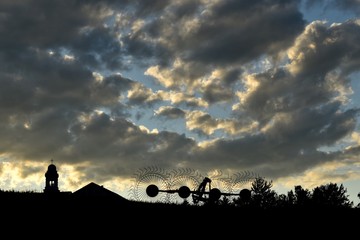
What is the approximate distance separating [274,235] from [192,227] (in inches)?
188

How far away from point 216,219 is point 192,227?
1.73m

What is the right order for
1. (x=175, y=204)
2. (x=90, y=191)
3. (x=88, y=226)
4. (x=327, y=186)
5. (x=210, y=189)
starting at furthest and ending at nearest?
(x=327, y=186), (x=90, y=191), (x=210, y=189), (x=175, y=204), (x=88, y=226)

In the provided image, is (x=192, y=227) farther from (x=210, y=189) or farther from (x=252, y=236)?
(x=210, y=189)

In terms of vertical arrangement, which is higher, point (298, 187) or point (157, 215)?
point (298, 187)

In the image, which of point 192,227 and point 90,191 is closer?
point 192,227

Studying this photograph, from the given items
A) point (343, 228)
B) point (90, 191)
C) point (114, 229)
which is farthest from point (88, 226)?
point (90, 191)

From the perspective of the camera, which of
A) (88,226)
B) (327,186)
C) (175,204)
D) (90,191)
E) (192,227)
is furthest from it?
(327,186)

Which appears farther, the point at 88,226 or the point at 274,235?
the point at 274,235

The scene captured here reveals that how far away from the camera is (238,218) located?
2948 cm

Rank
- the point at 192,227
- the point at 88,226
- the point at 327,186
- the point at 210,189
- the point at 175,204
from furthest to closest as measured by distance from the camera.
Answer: the point at 327,186
the point at 210,189
the point at 175,204
the point at 192,227
the point at 88,226

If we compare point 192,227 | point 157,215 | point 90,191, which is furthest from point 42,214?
point 90,191

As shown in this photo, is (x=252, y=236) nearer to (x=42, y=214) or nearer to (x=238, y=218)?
(x=238, y=218)

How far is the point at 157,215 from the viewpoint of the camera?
2839cm

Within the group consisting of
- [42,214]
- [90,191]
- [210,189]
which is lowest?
[42,214]
